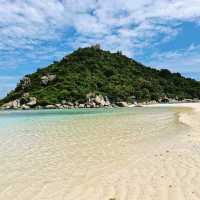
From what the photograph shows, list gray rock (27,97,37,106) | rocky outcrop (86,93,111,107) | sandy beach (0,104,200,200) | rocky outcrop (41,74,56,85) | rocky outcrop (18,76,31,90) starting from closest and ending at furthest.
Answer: sandy beach (0,104,200,200) → rocky outcrop (86,93,111,107) → gray rock (27,97,37,106) → rocky outcrop (41,74,56,85) → rocky outcrop (18,76,31,90)

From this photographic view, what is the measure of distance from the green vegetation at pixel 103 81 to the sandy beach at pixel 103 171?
88.3 m

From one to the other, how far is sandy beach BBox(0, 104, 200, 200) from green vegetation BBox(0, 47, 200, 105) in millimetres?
88314

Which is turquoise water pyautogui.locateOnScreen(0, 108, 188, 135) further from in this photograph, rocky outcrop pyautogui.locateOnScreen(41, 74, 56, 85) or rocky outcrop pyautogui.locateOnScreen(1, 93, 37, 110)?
rocky outcrop pyautogui.locateOnScreen(41, 74, 56, 85)

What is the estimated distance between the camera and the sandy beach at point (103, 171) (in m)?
6.95

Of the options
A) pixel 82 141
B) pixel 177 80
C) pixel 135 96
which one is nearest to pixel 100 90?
pixel 135 96

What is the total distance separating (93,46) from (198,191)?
461ft

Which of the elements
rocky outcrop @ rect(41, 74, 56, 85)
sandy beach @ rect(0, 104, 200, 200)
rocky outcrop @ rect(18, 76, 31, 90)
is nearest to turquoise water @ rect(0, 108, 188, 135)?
sandy beach @ rect(0, 104, 200, 200)

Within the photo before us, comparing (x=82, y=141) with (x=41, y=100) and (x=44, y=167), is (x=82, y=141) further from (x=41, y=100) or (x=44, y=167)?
(x=41, y=100)

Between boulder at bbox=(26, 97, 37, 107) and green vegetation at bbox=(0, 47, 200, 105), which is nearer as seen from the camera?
boulder at bbox=(26, 97, 37, 107)

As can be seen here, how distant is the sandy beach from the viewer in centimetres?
695

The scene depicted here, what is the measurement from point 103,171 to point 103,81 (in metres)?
112

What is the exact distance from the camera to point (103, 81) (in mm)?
120875

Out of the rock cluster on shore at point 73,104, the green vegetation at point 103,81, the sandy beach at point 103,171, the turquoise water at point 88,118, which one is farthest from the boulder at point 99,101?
the sandy beach at point 103,171

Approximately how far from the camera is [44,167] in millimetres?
9906
